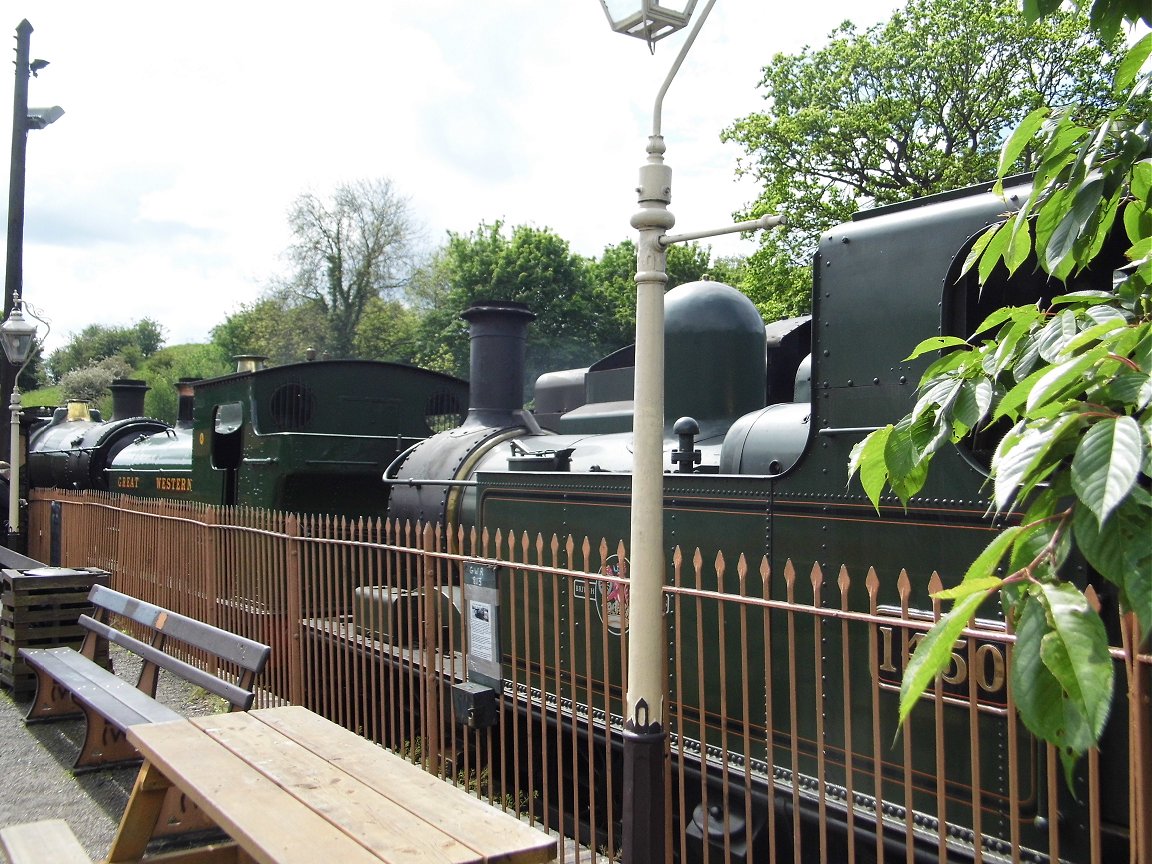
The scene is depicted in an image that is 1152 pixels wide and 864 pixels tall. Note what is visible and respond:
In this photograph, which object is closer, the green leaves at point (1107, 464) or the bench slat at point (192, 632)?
the green leaves at point (1107, 464)

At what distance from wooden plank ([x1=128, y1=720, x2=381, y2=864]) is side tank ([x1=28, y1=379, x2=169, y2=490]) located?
39.1ft

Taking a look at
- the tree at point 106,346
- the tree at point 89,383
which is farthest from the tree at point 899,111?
the tree at point 106,346

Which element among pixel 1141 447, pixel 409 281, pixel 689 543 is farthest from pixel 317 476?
pixel 409 281

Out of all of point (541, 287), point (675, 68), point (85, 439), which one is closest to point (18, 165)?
point (85, 439)

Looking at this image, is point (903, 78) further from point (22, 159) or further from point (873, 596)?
point (873, 596)

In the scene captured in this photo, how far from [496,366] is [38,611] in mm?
3444

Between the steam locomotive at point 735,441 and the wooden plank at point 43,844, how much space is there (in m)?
1.67

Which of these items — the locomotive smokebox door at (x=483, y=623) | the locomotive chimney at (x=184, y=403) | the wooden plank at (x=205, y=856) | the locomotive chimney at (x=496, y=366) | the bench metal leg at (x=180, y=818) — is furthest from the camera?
the locomotive chimney at (x=184, y=403)

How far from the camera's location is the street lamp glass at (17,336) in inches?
408

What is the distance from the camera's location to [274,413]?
8320 millimetres

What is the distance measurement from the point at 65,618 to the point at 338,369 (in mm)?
3020

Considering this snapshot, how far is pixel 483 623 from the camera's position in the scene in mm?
4523

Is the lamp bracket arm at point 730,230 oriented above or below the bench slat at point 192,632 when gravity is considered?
above

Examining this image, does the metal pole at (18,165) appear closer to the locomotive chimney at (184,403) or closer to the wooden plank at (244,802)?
the locomotive chimney at (184,403)
